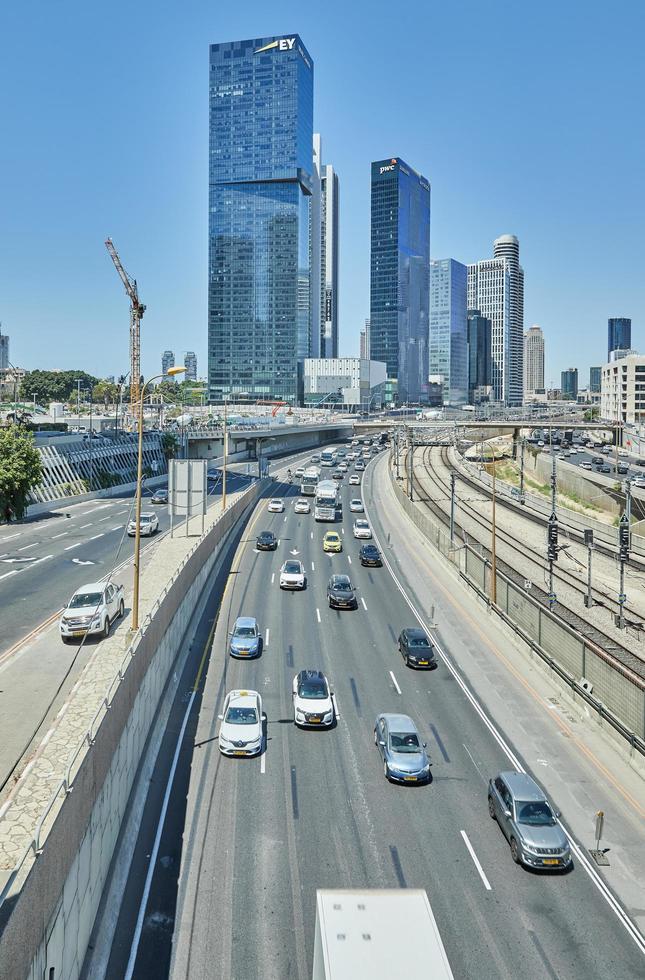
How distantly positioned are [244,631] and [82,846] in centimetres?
2153

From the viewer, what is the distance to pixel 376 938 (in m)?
13.0

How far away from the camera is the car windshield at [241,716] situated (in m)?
26.7

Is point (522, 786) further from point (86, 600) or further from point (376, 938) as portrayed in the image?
point (86, 600)

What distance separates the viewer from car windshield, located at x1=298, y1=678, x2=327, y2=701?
96.1 feet

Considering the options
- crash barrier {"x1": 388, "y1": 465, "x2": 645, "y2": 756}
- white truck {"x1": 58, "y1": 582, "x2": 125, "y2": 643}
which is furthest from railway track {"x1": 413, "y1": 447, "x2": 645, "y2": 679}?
white truck {"x1": 58, "y1": 582, "x2": 125, "y2": 643}

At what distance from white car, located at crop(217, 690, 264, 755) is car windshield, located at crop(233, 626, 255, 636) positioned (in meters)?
9.18

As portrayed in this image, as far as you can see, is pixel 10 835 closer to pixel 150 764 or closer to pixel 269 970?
pixel 269 970

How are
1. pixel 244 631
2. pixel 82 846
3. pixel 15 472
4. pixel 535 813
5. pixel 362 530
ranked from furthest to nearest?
pixel 362 530
pixel 15 472
pixel 244 631
pixel 535 813
pixel 82 846

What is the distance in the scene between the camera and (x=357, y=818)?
22250 mm

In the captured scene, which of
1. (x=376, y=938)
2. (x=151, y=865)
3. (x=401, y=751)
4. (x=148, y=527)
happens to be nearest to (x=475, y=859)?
(x=401, y=751)

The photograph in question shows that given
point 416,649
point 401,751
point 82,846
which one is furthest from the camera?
point 416,649

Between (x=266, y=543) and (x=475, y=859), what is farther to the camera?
(x=266, y=543)

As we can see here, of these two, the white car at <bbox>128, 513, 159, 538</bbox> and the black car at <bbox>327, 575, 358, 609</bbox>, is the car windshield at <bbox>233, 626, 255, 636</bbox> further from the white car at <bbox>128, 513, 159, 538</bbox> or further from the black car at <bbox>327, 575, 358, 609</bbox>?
the white car at <bbox>128, 513, 159, 538</bbox>

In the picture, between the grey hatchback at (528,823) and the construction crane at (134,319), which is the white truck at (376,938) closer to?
the grey hatchback at (528,823)
